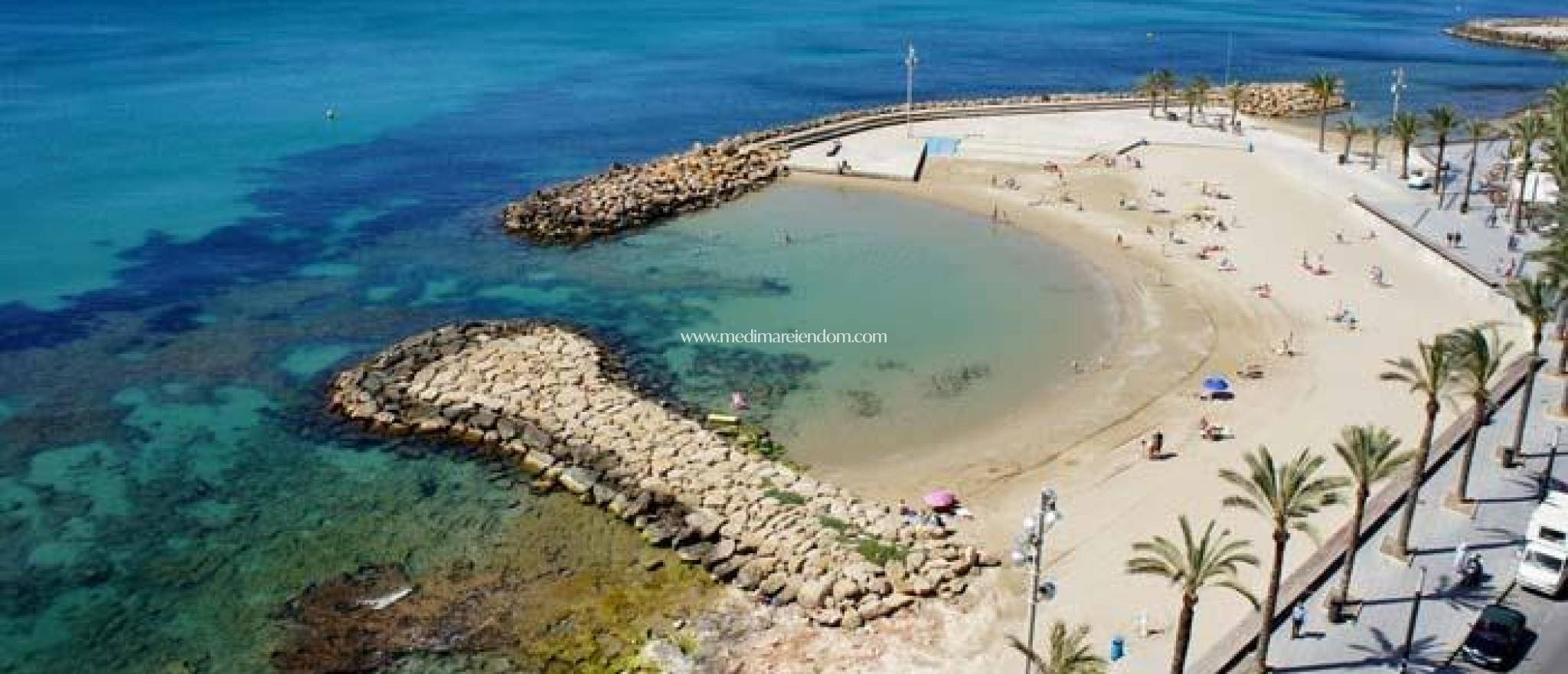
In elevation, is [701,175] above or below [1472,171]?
below

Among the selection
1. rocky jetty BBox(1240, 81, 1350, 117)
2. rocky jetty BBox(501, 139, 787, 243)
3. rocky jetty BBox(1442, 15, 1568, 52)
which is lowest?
rocky jetty BBox(501, 139, 787, 243)

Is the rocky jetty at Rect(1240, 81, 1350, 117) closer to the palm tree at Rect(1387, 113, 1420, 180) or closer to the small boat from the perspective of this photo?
the palm tree at Rect(1387, 113, 1420, 180)

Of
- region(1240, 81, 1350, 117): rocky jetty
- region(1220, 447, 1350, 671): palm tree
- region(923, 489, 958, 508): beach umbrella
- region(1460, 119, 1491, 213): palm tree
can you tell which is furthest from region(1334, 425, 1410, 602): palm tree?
region(1240, 81, 1350, 117): rocky jetty

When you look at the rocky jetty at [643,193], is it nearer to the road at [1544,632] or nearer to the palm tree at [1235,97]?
the palm tree at [1235,97]

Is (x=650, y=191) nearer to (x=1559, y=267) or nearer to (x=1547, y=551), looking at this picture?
(x=1559, y=267)

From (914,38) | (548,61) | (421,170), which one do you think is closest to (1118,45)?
(914,38)

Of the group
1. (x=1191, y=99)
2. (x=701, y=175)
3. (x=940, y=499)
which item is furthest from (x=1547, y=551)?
(x=1191, y=99)

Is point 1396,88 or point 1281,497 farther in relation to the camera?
point 1396,88
